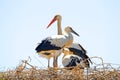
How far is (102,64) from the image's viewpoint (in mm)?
4867

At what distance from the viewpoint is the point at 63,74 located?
4848 mm

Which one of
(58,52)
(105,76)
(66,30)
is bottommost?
(105,76)

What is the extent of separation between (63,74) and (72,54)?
605cm

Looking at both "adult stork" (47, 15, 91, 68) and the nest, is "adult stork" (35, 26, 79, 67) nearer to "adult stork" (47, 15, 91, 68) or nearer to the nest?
"adult stork" (47, 15, 91, 68)

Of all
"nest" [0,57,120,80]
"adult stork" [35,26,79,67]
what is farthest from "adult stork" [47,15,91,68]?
"nest" [0,57,120,80]

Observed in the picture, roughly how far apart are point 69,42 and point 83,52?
60 centimetres

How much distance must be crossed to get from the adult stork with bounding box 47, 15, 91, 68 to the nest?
1.57m

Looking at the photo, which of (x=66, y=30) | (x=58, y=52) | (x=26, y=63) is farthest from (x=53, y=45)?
(x=26, y=63)

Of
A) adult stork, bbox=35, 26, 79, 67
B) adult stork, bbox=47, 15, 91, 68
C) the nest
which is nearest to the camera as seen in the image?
the nest

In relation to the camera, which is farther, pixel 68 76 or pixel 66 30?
pixel 66 30

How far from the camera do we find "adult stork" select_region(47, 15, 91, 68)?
7044 mm

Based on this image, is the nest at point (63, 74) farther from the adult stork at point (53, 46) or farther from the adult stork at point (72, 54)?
the adult stork at point (53, 46)

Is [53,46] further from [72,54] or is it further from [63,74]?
[63,74]

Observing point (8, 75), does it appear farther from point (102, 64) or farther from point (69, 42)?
point (69, 42)
